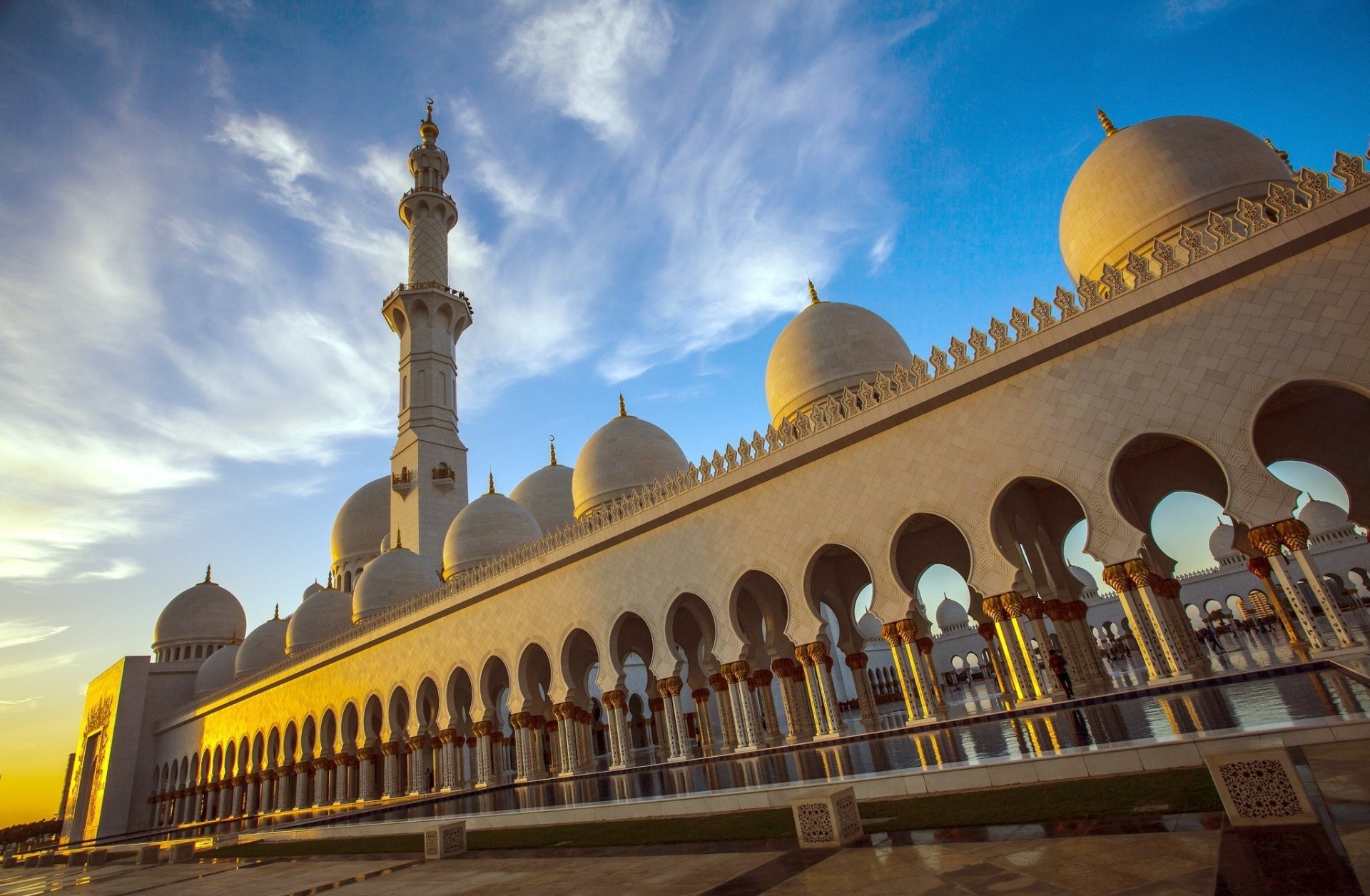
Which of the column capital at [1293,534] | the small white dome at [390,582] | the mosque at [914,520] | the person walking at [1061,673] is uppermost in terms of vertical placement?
the small white dome at [390,582]

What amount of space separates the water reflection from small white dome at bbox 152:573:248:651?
92.8ft

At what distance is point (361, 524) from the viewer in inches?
1107

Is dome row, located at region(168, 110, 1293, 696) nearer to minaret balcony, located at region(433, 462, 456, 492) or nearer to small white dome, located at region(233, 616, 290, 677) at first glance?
small white dome, located at region(233, 616, 290, 677)

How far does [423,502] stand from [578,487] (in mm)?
7422

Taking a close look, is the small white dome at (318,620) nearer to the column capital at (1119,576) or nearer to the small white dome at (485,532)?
the small white dome at (485,532)

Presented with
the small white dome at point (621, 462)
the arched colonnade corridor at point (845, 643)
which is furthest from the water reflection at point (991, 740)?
the small white dome at point (621, 462)

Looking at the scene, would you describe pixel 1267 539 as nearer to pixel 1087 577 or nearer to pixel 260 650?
pixel 1087 577

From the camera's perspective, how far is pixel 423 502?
885 inches

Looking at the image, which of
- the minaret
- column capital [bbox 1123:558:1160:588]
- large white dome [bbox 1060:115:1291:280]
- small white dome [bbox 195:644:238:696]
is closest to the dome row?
large white dome [bbox 1060:115:1291:280]

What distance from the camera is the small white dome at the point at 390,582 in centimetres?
1973

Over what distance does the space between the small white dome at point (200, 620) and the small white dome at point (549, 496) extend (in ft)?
60.4

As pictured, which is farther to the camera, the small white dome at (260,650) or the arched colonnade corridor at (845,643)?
the small white dome at (260,650)

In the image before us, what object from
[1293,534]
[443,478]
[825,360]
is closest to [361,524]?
[443,478]

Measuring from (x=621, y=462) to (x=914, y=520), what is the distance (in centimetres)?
818
